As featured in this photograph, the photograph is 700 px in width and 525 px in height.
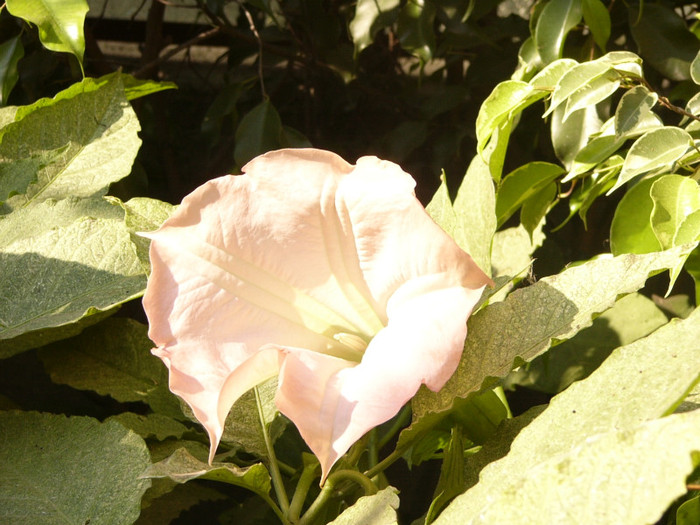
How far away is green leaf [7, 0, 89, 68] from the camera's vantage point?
1.82 feet

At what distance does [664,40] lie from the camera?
712 mm

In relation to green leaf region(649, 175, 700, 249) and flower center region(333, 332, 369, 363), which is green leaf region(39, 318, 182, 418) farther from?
green leaf region(649, 175, 700, 249)

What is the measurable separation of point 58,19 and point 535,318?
39cm

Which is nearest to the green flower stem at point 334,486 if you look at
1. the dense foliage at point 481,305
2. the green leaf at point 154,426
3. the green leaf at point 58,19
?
the dense foliage at point 481,305

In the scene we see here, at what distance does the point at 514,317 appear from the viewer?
1.29 ft

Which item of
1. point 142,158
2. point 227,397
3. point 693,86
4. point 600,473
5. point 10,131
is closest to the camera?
point 600,473

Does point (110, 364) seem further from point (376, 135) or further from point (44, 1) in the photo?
point (376, 135)

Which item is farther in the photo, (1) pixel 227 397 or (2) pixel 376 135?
(2) pixel 376 135

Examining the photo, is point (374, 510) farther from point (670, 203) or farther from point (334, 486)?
point (670, 203)

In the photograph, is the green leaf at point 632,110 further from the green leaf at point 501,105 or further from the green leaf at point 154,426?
the green leaf at point 154,426

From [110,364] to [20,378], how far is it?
38 cm

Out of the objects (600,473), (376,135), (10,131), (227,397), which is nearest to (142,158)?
(376,135)

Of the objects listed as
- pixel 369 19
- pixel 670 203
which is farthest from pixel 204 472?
pixel 369 19

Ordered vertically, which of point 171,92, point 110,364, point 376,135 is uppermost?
point 110,364
